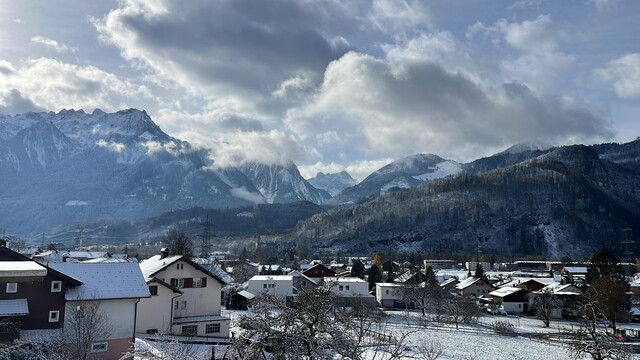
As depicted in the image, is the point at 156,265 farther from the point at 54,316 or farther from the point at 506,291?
the point at 506,291

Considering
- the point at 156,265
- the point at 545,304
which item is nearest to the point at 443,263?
the point at 545,304

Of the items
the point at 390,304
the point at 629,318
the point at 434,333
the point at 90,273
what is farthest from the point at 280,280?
the point at 629,318

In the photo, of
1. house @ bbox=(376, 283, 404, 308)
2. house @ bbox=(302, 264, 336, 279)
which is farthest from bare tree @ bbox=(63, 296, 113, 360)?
house @ bbox=(302, 264, 336, 279)

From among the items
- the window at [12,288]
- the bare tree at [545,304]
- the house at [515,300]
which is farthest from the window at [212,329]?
the house at [515,300]

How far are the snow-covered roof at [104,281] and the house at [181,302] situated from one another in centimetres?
479

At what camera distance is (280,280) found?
7750 cm

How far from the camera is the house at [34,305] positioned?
84.4 feet

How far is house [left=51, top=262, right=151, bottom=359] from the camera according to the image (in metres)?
29.3

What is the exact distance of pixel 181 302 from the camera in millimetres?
42062

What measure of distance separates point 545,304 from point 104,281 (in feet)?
201

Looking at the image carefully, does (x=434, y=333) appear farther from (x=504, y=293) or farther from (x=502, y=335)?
(x=504, y=293)

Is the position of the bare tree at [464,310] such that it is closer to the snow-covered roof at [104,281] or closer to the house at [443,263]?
the snow-covered roof at [104,281]

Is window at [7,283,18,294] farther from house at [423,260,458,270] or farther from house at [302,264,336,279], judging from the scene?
house at [423,260,458,270]

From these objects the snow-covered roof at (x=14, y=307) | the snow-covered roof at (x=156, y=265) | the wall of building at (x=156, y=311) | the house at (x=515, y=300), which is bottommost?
the house at (x=515, y=300)
